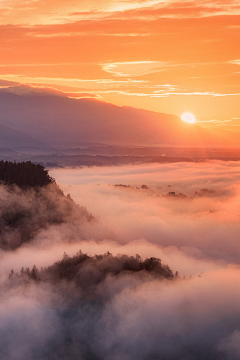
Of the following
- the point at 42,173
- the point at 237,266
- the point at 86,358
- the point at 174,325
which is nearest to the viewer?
the point at 86,358

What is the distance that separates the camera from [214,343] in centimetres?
9856

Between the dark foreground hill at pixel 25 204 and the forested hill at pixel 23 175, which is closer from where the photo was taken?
the dark foreground hill at pixel 25 204

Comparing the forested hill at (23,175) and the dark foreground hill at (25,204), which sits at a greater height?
the forested hill at (23,175)

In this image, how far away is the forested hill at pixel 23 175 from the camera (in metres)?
140

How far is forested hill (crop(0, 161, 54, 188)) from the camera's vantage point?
13975cm

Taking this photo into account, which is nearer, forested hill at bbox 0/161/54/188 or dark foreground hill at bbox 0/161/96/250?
dark foreground hill at bbox 0/161/96/250

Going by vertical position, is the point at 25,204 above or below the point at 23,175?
below

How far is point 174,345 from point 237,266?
109 metres

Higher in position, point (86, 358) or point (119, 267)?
point (119, 267)

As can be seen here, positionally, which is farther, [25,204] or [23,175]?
[23,175]

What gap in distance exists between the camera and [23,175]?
13962cm

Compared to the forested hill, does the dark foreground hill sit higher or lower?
lower

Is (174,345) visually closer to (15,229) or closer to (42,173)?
(15,229)

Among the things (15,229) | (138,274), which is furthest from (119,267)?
(15,229)
